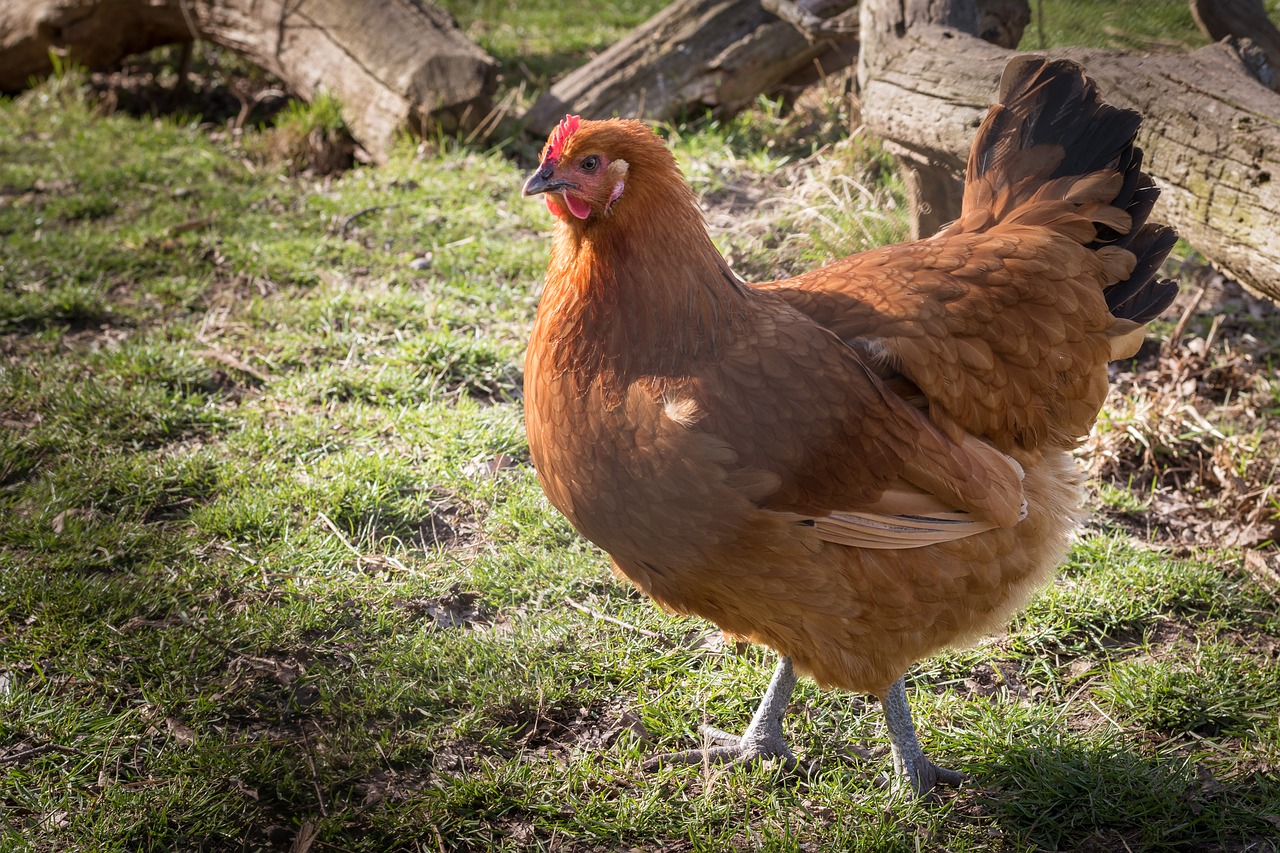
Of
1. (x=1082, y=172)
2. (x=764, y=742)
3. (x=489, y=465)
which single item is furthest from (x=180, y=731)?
(x=1082, y=172)

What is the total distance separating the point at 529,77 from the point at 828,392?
604 cm

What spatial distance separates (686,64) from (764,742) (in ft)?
17.5

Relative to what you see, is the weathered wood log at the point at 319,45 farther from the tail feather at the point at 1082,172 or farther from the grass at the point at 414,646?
the tail feather at the point at 1082,172

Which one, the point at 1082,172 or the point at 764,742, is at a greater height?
the point at 1082,172

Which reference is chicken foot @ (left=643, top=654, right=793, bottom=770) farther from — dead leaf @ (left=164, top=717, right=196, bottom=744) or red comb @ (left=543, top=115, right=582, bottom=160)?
red comb @ (left=543, top=115, right=582, bottom=160)

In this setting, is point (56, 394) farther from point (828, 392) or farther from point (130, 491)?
point (828, 392)

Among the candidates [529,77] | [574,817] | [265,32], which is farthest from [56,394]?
[529,77]

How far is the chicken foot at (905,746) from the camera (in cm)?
289

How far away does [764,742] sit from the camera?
308 centimetres

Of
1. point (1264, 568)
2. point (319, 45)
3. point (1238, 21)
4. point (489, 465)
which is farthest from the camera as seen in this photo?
point (319, 45)

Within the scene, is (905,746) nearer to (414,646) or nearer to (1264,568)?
(414,646)

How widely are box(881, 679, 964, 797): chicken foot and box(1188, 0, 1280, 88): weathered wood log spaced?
429 centimetres

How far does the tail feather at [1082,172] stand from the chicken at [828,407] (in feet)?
0.03

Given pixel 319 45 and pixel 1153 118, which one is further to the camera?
pixel 319 45
